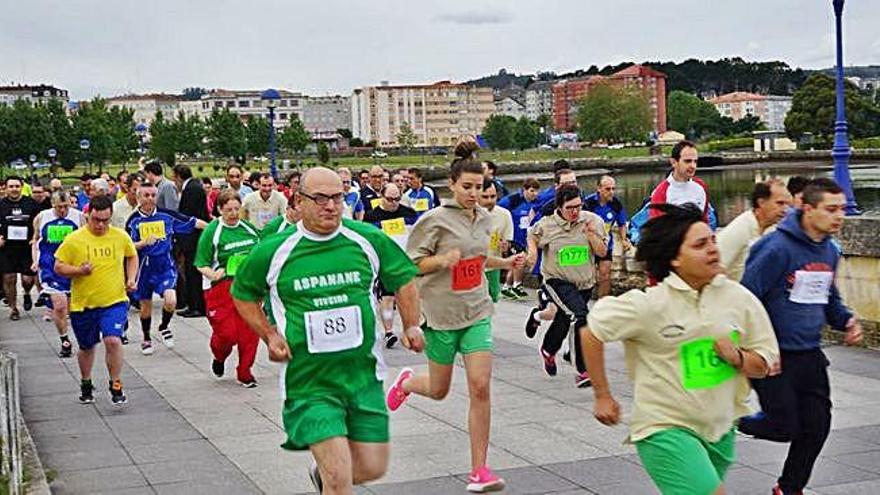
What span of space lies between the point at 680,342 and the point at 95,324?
683cm

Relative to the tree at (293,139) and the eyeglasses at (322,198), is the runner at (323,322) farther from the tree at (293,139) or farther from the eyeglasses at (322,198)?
the tree at (293,139)

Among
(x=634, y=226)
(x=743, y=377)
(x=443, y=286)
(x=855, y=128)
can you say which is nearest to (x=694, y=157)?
(x=634, y=226)

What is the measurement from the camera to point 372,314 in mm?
6191

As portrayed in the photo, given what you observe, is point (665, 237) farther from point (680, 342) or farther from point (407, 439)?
point (407, 439)

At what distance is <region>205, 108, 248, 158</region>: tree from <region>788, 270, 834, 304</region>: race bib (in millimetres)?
126161

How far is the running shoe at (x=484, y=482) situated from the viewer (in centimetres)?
732

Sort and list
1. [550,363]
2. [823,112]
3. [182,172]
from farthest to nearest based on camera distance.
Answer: [823,112]
[182,172]
[550,363]

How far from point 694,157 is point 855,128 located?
105 m

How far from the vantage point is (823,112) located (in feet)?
351

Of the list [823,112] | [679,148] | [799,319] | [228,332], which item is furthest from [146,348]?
[823,112]

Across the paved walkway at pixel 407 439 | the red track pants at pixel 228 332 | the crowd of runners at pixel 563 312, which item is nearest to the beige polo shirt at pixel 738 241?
the crowd of runners at pixel 563 312

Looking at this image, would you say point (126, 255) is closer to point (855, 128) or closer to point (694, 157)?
point (694, 157)

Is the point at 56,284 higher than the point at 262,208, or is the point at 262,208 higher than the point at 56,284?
the point at 262,208

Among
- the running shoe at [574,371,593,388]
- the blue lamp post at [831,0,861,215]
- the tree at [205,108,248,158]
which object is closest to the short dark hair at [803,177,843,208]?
the running shoe at [574,371,593,388]
